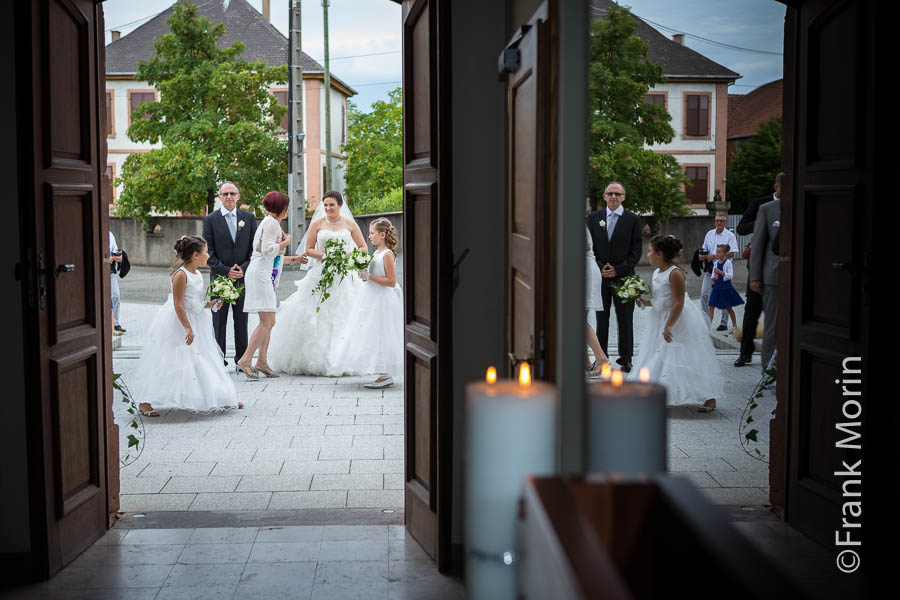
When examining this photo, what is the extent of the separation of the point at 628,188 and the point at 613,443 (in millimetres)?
26204

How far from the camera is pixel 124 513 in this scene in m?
4.95

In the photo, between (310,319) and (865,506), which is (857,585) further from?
(310,319)

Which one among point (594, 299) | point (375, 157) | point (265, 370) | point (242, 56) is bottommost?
point (265, 370)

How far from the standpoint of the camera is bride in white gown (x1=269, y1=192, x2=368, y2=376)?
9.40m

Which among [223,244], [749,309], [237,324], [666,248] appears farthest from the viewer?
[749,309]

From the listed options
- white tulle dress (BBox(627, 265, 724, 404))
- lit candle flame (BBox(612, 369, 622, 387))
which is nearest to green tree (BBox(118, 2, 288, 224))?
white tulle dress (BBox(627, 265, 724, 404))

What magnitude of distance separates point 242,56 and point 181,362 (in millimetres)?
32298

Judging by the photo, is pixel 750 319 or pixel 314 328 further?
pixel 750 319

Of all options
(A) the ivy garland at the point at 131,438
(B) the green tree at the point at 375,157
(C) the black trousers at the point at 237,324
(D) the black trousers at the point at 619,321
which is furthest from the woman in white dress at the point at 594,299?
(B) the green tree at the point at 375,157

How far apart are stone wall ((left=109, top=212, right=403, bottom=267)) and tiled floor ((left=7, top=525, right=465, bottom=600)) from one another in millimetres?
20447

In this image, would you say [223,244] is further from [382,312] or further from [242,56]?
[242,56]

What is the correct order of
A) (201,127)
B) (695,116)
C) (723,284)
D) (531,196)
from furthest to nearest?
(695,116), (201,127), (723,284), (531,196)

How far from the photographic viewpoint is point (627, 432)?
5.15 feet

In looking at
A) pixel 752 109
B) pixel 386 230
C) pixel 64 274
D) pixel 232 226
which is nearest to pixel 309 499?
pixel 64 274
